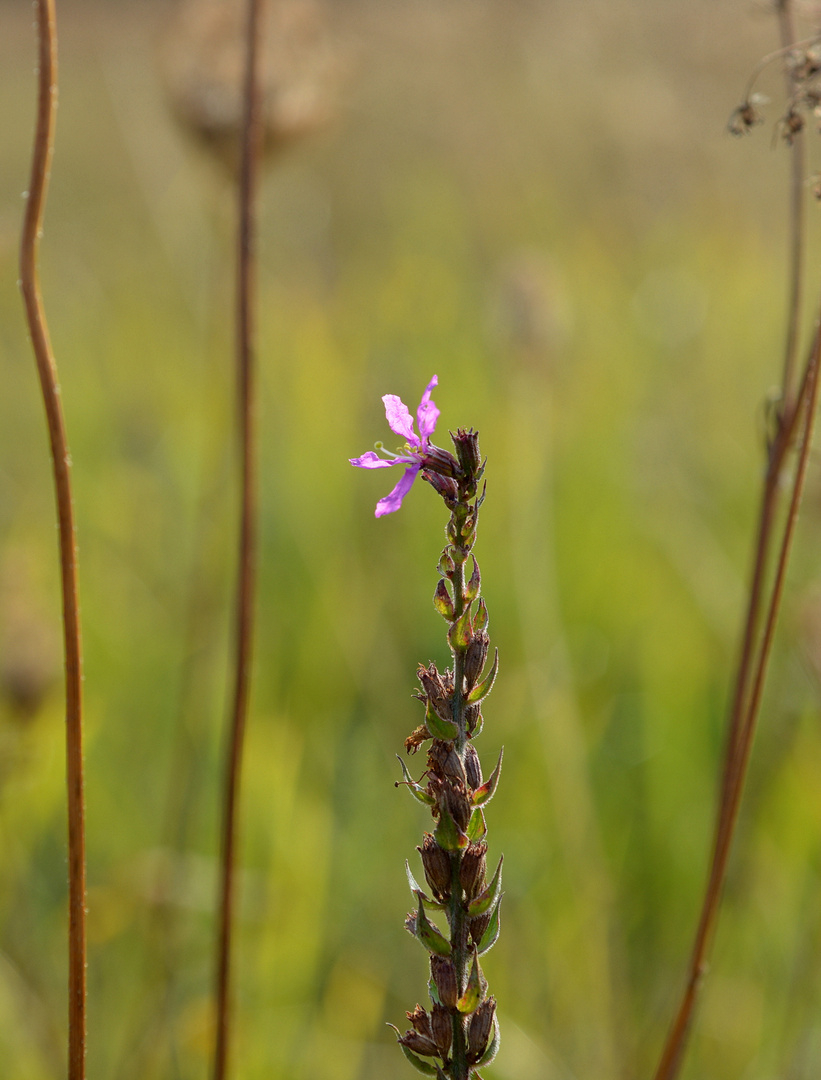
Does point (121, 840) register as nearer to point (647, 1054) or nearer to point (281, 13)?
point (647, 1054)

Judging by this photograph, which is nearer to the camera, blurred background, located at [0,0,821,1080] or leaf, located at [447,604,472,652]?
leaf, located at [447,604,472,652]

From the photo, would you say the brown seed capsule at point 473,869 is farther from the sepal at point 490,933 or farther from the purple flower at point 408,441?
the purple flower at point 408,441

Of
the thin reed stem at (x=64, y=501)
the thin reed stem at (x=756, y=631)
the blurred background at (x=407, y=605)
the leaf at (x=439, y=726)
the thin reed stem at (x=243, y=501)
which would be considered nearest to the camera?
the leaf at (x=439, y=726)

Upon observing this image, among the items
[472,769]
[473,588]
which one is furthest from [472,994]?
[473,588]

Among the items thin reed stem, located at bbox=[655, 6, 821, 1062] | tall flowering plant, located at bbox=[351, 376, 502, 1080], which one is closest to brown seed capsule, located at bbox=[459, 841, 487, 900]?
tall flowering plant, located at bbox=[351, 376, 502, 1080]

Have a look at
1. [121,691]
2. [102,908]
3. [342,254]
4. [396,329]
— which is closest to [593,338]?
[396,329]

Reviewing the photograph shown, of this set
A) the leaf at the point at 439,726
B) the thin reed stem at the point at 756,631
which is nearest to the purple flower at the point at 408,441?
the leaf at the point at 439,726

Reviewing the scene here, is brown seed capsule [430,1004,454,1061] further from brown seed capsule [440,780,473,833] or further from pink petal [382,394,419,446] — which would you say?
pink petal [382,394,419,446]

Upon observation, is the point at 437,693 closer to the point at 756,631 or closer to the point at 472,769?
the point at 472,769
